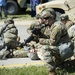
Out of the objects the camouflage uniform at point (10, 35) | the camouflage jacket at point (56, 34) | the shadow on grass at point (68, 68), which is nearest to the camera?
the camouflage jacket at point (56, 34)

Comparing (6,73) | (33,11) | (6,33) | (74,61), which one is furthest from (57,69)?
(33,11)

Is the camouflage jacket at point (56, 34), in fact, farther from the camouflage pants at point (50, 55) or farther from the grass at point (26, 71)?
the grass at point (26, 71)

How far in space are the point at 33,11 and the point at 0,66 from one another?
480 inches

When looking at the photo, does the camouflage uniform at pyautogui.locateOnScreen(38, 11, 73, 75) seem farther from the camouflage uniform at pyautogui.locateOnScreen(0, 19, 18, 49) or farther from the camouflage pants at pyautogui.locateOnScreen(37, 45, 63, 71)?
the camouflage uniform at pyautogui.locateOnScreen(0, 19, 18, 49)

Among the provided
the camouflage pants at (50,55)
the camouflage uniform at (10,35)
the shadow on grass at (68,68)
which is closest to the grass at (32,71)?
the shadow on grass at (68,68)

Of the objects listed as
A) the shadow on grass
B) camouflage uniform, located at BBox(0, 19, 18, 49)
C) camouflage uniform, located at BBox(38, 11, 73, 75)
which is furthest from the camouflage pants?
camouflage uniform, located at BBox(0, 19, 18, 49)

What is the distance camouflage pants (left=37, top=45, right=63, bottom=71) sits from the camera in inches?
299

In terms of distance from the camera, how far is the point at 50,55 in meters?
7.66

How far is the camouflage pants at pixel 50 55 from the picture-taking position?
7.60 m

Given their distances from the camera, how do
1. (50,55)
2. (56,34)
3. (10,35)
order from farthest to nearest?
(10,35), (50,55), (56,34)

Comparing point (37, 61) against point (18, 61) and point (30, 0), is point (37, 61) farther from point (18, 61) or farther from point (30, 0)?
point (30, 0)

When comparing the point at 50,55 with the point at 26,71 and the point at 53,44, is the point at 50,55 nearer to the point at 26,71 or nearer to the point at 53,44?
the point at 53,44

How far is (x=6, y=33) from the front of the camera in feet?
33.7

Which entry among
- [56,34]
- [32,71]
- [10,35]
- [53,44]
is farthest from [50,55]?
[10,35]
